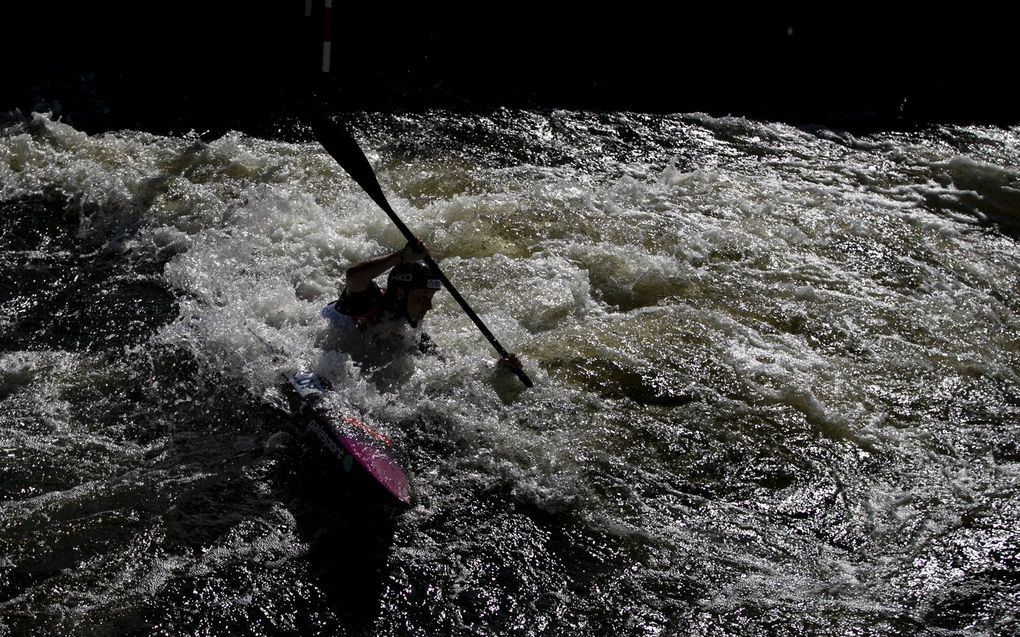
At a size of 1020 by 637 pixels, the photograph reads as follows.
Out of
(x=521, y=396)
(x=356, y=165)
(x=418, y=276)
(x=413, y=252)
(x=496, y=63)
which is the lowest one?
(x=521, y=396)

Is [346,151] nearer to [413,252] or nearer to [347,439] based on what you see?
[413,252]

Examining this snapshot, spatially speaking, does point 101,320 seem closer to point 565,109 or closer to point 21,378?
point 21,378

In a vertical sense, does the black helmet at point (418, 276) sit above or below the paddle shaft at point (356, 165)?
below

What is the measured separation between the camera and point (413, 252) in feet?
18.4

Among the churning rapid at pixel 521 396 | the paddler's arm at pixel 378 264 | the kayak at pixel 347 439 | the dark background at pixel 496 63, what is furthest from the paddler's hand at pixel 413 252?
the dark background at pixel 496 63

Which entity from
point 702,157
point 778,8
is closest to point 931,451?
point 702,157

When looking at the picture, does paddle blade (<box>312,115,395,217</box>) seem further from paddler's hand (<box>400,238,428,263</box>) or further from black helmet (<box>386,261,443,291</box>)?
black helmet (<box>386,261,443,291</box>)

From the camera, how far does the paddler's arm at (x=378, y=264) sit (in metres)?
5.58

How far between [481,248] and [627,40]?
591cm

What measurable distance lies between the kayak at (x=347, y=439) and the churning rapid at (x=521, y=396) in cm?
15

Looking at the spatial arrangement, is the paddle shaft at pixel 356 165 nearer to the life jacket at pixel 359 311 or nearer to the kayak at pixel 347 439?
the life jacket at pixel 359 311

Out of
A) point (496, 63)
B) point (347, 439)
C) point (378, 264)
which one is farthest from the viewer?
point (496, 63)

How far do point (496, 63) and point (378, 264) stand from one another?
6.24m

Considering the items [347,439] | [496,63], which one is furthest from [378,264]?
[496,63]
